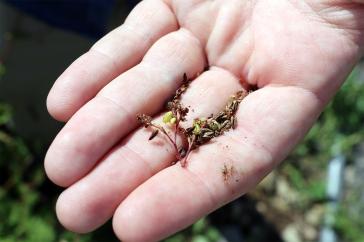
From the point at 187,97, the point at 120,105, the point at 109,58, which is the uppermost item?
the point at 109,58

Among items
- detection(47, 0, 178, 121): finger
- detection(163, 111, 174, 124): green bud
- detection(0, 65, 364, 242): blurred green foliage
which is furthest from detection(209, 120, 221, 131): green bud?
detection(0, 65, 364, 242): blurred green foliage

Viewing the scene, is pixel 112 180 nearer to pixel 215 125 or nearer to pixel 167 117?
pixel 167 117

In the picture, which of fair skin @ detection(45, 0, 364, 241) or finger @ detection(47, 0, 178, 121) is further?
finger @ detection(47, 0, 178, 121)

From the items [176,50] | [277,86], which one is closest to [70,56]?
[176,50]

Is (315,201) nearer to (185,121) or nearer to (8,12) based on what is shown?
(185,121)

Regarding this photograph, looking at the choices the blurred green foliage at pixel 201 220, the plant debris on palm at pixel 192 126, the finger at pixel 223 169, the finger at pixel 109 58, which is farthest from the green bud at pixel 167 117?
the blurred green foliage at pixel 201 220

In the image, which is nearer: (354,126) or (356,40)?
(356,40)

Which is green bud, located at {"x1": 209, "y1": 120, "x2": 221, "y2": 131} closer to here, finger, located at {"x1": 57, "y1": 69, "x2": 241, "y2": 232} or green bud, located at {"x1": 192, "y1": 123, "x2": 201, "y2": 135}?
green bud, located at {"x1": 192, "y1": 123, "x2": 201, "y2": 135}

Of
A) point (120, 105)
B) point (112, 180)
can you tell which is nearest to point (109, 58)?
point (120, 105)
